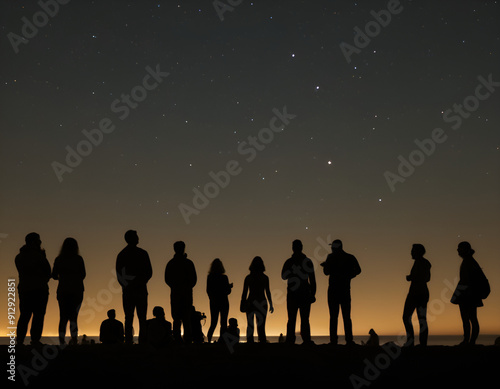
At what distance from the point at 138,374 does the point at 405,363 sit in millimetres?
3482

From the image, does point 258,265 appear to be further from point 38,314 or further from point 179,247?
point 38,314

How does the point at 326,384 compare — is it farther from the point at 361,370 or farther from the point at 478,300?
the point at 478,300

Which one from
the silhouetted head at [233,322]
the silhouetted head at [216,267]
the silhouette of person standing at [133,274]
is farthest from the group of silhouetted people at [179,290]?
the silhouetted head at [233,322]

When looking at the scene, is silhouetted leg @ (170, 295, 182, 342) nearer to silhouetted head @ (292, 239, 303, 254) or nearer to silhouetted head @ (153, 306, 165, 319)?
silhouetted head @ (153, 306, 165, 319)

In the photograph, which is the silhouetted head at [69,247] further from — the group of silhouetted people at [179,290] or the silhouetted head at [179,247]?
the silhouetted head at [179,247]

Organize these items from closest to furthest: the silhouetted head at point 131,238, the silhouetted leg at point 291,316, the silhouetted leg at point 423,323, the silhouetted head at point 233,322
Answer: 1. the silhouetted head at point 131,238
2. the silhouetted leg at point 423,323
3. the silhouetted leg at point 291,316
4. the silhouetted head at point 233,322

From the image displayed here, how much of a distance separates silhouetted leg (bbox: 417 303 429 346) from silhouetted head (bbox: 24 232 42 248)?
6.92 metres

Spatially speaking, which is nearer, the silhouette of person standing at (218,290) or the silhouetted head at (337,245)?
the silhouetted head at (337,245)

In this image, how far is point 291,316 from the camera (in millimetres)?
11297

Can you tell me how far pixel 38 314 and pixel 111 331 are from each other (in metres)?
1.72

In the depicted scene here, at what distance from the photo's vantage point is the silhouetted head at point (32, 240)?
1008 cm

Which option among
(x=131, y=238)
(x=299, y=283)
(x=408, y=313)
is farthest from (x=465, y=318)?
(x=131, y=238)

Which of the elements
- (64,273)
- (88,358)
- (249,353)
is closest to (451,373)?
(249,353)

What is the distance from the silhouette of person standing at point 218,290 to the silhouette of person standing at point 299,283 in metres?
1.75
